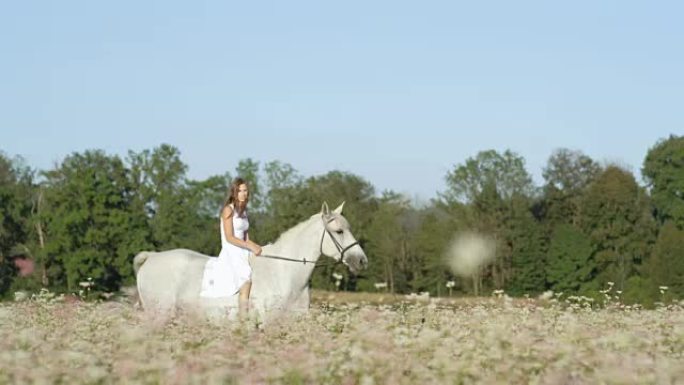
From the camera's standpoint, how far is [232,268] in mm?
15094

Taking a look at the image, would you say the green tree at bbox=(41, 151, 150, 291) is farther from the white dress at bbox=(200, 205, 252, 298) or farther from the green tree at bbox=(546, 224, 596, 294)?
the white dress at bbox=(200, 205, 252, 298)

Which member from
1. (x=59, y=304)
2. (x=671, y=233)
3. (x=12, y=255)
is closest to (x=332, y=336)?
(x=59, y=304)

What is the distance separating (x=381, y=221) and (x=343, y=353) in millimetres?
82702

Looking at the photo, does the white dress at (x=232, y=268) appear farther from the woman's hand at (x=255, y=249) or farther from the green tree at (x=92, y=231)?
the green tree at (x=92, y=231)

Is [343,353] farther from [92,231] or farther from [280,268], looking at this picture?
[92,231]

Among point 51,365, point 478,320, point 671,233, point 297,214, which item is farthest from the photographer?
point 297,214

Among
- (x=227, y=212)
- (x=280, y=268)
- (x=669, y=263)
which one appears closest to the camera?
(x=227, y=212)

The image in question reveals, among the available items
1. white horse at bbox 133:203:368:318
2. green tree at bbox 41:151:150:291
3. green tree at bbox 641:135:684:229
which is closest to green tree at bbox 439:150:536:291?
green tree at bbox 641:135:684:229

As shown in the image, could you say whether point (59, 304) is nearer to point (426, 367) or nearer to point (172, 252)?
point (172, 252)

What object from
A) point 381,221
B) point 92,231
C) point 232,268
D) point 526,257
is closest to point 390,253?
point 381,221

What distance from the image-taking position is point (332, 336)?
9.37m

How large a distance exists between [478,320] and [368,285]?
78683 millimetres

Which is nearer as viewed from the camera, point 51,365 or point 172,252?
point 51,365

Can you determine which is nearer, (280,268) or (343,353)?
(343,353)
